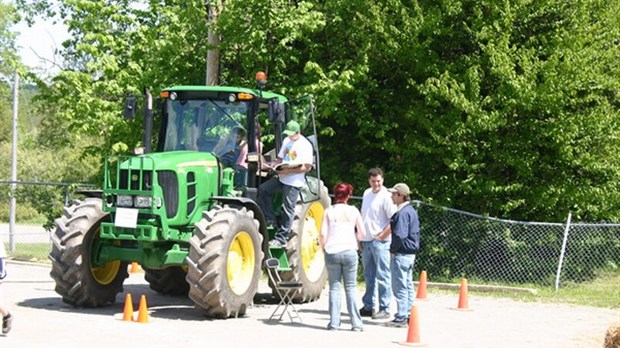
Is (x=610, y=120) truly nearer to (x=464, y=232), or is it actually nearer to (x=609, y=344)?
(x=464, y=232)

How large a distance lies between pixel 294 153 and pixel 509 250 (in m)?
6.62

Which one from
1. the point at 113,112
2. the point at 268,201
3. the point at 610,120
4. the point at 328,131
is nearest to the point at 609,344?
the point at 268,201

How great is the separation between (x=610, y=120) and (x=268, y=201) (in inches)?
298

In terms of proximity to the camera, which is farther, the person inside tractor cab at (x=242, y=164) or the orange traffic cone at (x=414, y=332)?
the person inside tractor cab at (x=242, y=164)

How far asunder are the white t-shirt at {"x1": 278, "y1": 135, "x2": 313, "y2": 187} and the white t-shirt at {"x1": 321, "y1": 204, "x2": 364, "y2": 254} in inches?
74.8

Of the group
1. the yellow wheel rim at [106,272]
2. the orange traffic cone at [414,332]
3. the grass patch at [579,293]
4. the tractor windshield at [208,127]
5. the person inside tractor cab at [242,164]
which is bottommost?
the grass patch at [579,293]

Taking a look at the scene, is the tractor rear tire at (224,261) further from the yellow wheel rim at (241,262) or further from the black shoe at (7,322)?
the black shoe at (7,322)

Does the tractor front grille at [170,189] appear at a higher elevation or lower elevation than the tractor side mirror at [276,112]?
lower

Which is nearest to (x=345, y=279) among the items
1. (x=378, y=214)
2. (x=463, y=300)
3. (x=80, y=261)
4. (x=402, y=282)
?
(x=402, y=282)

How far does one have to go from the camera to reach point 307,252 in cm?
1560

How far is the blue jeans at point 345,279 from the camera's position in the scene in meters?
12.4

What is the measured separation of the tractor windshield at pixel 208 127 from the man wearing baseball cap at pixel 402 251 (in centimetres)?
264

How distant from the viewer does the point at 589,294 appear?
1795 centimetres

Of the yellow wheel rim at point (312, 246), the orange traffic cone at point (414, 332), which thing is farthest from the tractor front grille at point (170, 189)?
the orange traffic cone at point (414, 332)
